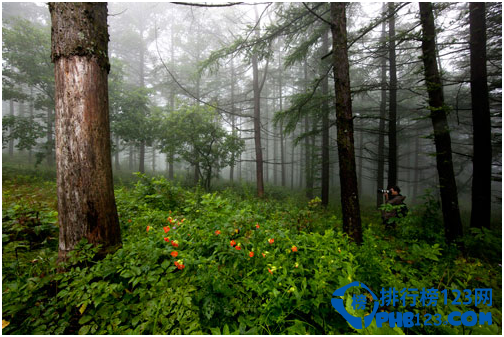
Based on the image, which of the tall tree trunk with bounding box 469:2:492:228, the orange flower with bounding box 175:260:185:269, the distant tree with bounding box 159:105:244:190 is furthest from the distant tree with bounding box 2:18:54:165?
the tall tree trunk with bounding box 469:2:492:228

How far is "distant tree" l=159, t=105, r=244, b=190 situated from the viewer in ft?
32.3

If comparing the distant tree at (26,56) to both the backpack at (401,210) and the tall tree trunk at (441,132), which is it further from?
the tall tree trunk at (441,132)

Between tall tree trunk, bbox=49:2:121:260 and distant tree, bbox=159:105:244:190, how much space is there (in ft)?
23.6

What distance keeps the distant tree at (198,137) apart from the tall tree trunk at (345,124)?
7.10 meters

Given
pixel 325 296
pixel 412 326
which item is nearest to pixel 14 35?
pixel 325 296

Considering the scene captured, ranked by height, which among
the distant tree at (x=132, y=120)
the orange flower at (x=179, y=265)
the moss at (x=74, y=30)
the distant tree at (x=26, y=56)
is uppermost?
the distant tree at (x=26, y=56)

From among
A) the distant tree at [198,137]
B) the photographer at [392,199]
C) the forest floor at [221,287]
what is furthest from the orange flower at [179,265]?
the distant tree at [198,137]

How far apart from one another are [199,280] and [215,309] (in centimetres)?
42

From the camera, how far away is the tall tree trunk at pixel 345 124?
392cm

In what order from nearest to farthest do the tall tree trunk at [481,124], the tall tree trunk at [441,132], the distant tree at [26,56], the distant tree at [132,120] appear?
the tall tree trunk at [441,132] < the tall tree trunk at [481,124] < the distant tree at [26,56] < the distant tree at [132,120]

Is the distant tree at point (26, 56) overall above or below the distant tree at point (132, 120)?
above

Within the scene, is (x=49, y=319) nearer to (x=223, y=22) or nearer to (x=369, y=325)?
(x=369, y=325)

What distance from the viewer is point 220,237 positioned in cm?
308

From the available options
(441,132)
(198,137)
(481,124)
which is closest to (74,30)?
(441,132)
